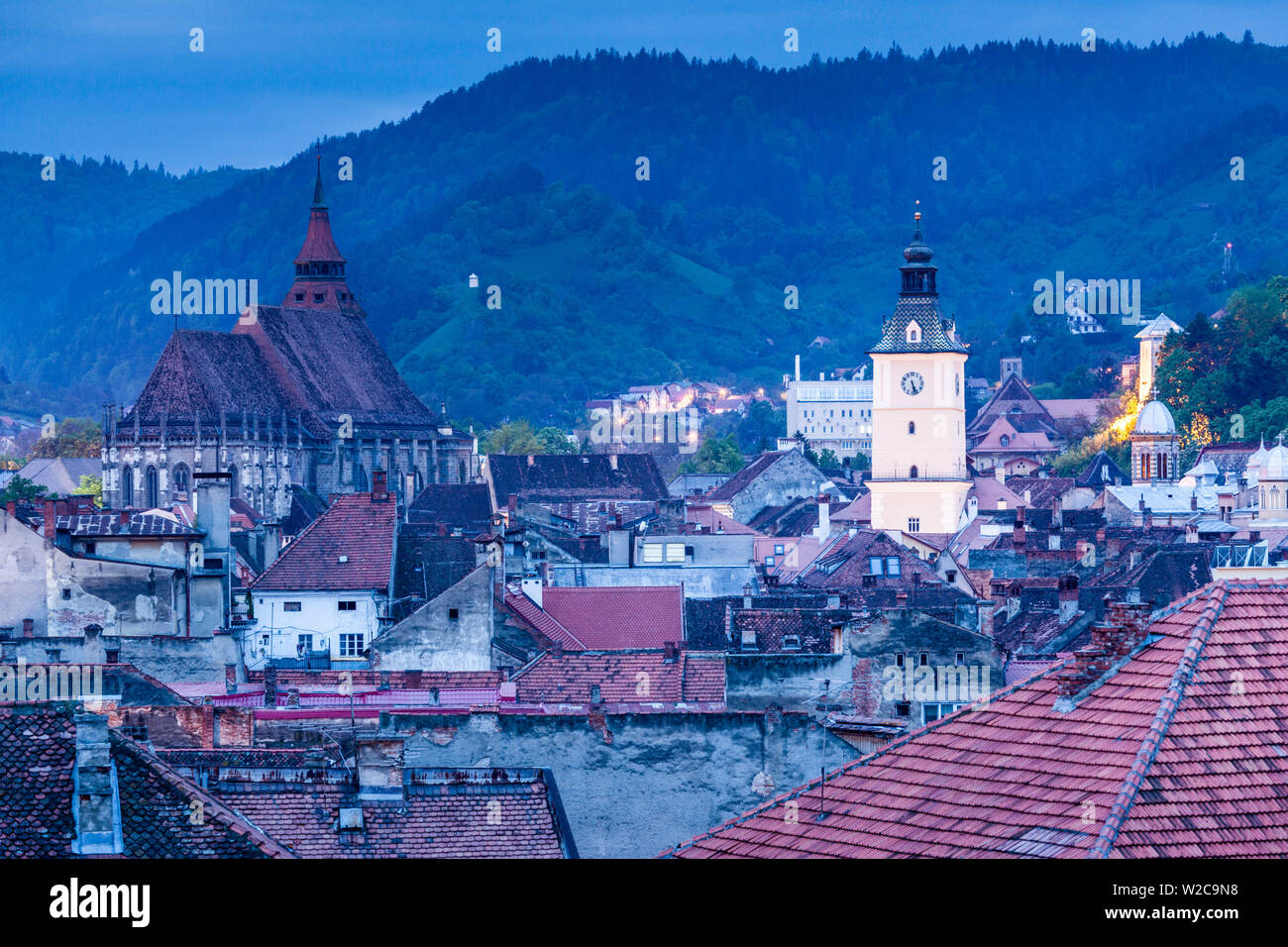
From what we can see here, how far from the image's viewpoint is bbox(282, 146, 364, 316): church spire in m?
167

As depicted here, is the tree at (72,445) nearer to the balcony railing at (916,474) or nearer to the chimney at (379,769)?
the balcony railing at (916,474)

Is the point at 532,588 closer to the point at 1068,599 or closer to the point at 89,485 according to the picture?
the point at 1068,599

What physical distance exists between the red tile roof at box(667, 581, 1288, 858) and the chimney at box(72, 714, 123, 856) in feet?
14.6

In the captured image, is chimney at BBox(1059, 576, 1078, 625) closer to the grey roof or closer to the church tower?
the church tower

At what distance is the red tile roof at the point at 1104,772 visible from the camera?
12.8 meters

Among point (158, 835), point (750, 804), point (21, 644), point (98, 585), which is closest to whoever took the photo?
point (158, 835)

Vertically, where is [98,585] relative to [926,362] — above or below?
below

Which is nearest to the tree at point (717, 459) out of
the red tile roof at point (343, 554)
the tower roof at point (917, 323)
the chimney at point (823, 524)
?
the tower roof at point (917, 323)

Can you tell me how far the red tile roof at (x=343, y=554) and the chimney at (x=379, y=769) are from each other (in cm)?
2153

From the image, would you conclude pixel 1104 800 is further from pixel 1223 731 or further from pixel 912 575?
pixel 912 575

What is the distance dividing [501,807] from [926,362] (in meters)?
96.9

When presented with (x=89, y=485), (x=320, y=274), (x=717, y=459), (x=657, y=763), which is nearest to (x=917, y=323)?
(x=89, y=485)

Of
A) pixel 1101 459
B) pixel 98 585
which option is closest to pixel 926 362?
pixel 1101 459

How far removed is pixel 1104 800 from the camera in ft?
42.6
